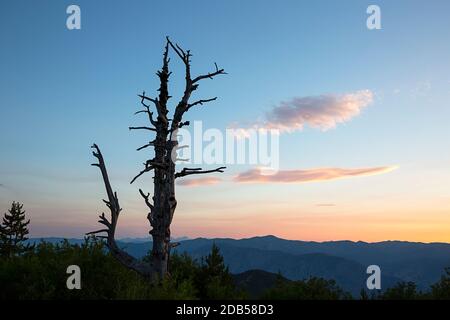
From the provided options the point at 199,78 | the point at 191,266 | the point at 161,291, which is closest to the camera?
the point at 161,291

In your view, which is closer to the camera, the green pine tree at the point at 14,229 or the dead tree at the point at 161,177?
the dead tree at the point at 161,177

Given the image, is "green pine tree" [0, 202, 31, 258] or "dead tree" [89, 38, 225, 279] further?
"green pine tree" [0, 202, 31, 258]

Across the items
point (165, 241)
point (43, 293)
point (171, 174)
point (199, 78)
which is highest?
point (199, 78)

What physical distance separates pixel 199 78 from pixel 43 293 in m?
12.6

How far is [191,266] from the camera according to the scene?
81.6 ft

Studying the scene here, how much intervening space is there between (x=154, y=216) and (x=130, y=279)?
13.6ft

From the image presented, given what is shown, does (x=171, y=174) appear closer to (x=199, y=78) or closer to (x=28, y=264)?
(x=199, y=78)

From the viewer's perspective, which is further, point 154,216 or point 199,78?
point 199,78

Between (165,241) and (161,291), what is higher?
(165,241)

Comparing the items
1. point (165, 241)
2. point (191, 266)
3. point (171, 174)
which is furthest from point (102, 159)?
point (191, 266)

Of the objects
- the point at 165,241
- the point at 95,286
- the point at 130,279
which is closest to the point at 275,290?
the point at 165,241

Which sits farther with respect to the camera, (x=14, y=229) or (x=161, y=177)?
(x=14, y=229)

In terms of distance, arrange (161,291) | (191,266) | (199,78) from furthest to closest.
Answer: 1. (191,266)
2. (199,78)
3. (161,291)
